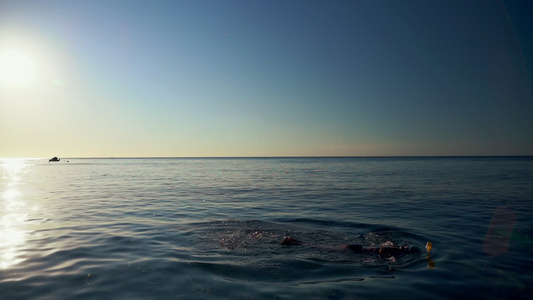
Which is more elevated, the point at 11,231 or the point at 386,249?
the point at 386,249

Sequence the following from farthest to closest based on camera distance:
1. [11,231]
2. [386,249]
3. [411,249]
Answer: [11,231]
[411,249]
[386,249]

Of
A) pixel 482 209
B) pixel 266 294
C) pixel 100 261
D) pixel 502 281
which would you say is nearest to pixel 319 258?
pixel 266 294

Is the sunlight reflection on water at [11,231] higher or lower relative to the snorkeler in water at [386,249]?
lower

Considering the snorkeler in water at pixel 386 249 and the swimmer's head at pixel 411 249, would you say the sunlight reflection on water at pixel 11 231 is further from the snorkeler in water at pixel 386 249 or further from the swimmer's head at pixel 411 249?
the swimmer's head at pixel 411 249

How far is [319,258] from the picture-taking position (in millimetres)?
8367

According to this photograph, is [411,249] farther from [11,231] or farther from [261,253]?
Answer: [11,231]

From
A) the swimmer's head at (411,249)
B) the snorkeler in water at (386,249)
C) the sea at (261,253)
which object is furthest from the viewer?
the swimmer's head at (411,249)

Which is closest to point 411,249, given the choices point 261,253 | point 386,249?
point 386,249

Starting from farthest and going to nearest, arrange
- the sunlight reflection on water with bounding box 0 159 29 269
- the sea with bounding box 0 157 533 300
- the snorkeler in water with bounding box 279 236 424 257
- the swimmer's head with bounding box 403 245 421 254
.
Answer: the swimmer's head with bounding box 403 245 421 254 < the snorkeler in water with bounding box 279 236 424 257 < the sunlight reflection on water with bounding box 0 159 29 269 < the sea with bounding box 0 157 533 300

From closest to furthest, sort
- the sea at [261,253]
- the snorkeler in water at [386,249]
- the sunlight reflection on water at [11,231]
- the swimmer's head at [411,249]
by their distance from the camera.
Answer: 1. the sea at [261,253]
2. the sunlight reflection on water at [11,231]
3. the snorkeler in water at [386,249]
4. the swimmer's head at [411,249]

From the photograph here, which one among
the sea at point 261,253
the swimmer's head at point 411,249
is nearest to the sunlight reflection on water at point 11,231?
the sea at point 261,253

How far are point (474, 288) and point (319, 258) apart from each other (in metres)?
3.56

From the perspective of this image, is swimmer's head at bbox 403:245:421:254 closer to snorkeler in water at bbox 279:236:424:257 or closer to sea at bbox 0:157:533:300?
snorkeler in water at bbox 279:236:424:257

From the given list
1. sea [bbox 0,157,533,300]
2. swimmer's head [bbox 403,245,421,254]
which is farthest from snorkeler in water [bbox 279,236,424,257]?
sea [bbox 0,157,533,300]
